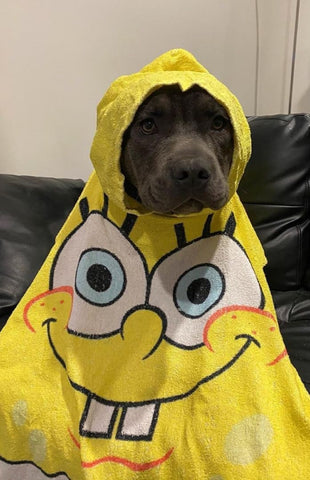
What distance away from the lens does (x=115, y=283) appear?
906mm

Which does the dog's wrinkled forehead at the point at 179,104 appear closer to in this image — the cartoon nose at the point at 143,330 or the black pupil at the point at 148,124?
the black pupil at the point at 148,124

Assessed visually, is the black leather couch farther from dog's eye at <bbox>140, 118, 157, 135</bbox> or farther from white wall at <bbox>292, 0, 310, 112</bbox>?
white wall at <bbox>292, 0, 310, 112</bbox>

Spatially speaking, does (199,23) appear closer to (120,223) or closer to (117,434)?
(120,223)

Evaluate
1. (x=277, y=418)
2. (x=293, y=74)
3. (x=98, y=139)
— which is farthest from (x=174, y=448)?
(x=293, y=74)

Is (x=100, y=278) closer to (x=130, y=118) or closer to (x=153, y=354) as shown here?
(x=153, y=354)

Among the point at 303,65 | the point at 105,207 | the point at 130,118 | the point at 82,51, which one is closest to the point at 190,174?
the point at 130,118

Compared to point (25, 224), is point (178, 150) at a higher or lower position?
higher

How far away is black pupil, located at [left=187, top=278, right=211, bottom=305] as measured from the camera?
0.87 metres

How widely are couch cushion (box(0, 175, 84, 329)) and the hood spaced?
0.47m

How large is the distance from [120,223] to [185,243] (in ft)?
→ 0.47

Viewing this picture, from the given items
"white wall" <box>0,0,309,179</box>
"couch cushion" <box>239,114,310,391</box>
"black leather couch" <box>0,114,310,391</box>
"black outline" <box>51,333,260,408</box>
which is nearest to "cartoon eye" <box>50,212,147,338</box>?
"black outline" <box>51,333,260,408</box>

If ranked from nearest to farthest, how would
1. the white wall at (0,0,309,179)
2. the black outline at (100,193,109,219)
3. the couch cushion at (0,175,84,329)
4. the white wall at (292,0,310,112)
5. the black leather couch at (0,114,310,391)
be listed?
the black outline at (100,193,109,219)
the couch cushion at (0,175,84,329)
the black leather couch at (0,114,310,391)
the white wall at (0,0,309,179)
the white wall at (292,0,310,112)

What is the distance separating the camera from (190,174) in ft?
2.43

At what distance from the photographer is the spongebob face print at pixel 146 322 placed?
82 cm
